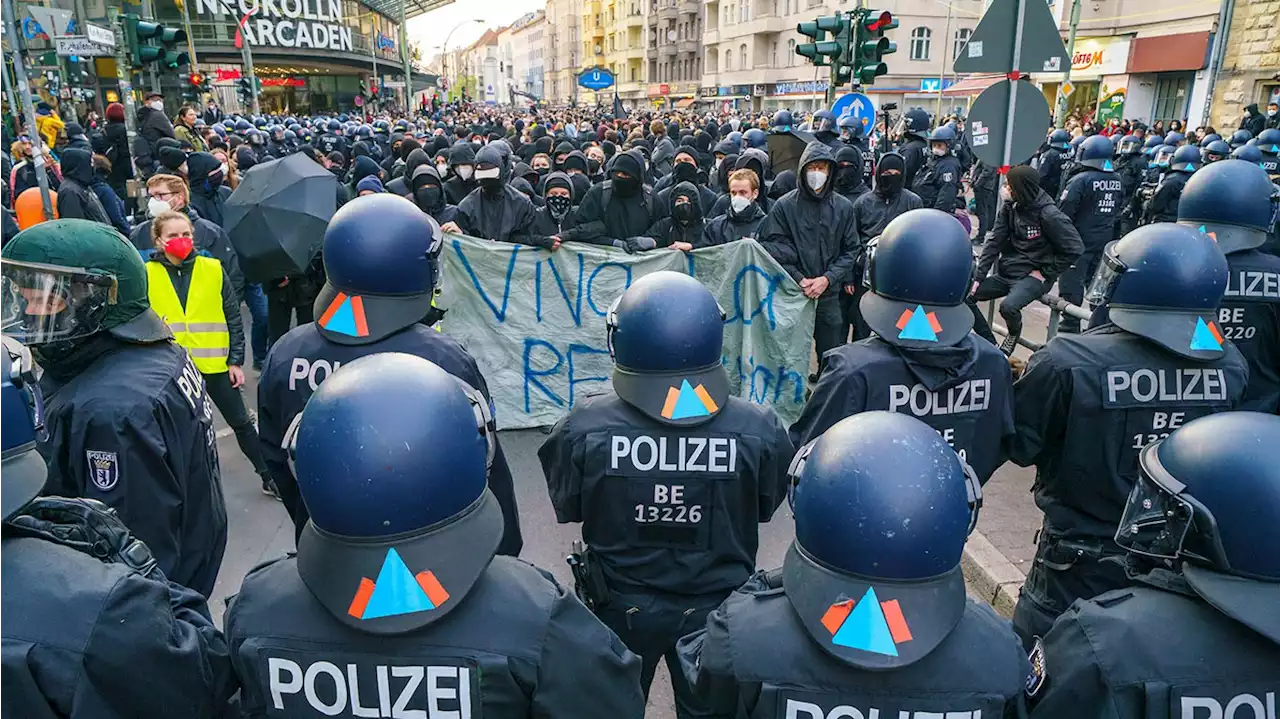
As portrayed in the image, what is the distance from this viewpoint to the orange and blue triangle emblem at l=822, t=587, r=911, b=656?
1.71m

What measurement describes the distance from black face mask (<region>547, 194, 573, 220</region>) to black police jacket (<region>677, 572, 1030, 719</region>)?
6984mm

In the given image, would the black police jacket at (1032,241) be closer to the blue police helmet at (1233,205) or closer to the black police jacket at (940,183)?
the blue police helmet at (1233,205)

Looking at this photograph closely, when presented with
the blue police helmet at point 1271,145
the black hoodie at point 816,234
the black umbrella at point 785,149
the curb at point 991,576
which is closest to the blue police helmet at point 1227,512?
the curb at point 991,576

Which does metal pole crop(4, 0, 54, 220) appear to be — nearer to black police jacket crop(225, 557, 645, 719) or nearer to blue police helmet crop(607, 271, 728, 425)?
blue police helmet crop(607, 271, 728, 425)

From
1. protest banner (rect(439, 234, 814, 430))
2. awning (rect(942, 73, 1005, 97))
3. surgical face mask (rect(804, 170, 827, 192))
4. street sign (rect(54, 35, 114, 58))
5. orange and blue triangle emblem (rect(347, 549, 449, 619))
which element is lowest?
protest banner (rect(439, 234, 814, 430))

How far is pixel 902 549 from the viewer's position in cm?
174

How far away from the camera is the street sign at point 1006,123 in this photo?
564 cm

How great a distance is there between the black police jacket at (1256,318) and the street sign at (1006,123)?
168cm

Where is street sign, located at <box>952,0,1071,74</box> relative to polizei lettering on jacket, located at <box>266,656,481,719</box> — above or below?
above

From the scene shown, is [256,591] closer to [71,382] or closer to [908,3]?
[71,382]

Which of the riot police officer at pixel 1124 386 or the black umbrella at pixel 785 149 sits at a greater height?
the black umbrella at pixel 785 149

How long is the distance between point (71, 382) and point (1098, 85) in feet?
115

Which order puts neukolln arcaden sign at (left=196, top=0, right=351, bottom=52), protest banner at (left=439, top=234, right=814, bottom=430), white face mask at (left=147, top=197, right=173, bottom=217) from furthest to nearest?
neukolln arcaden sign at (left=196, top=0, right=351, bottom=52) < protest banner at (left=439, top=234, right=814, bottom=430) < white face mask at (left=147, top=197, right=173, bottom=217)

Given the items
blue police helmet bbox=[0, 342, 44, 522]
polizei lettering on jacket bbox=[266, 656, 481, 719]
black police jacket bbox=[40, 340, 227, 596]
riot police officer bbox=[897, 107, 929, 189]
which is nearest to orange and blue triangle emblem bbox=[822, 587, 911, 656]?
polizei lettering on jacket bbox=[266, 656, 481, 719]
